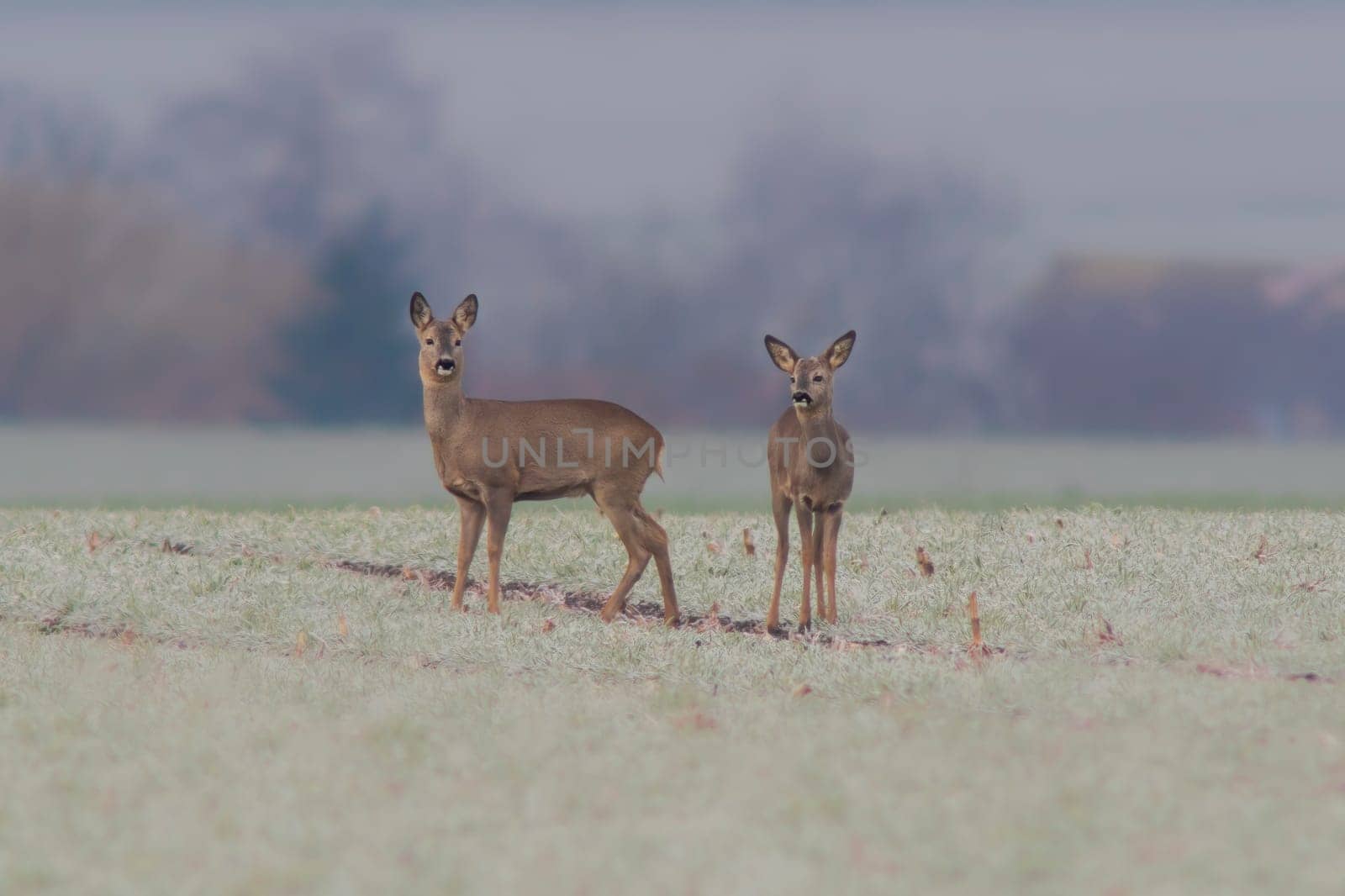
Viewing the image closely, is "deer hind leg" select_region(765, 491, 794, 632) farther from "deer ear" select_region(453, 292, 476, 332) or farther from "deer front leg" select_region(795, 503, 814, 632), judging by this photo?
"deer ear" select_region(453, 292, 476, 332)

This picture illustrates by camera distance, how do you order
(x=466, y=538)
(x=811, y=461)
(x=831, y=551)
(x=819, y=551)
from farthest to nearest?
(x=466, y=538), (x=819, y=551), (x=831, y=551), (x=811, y=461)

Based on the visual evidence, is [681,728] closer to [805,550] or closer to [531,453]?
[805,550]

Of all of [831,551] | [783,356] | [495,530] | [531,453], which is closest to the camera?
[783,356]

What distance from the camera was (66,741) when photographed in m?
7.30

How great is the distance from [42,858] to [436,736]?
2.10m

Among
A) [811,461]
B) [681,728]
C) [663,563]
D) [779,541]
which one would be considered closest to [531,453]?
[663,563]

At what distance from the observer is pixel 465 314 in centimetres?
1130

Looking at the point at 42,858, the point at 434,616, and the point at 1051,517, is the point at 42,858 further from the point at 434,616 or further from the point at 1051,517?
the point at 1051,517

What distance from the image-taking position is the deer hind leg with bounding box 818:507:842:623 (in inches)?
423

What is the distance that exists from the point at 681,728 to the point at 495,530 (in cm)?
421

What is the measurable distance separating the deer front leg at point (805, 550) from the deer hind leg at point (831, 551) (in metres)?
0.14

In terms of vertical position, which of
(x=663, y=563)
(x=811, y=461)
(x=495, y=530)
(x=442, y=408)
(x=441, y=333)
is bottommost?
(x=663, y=563)

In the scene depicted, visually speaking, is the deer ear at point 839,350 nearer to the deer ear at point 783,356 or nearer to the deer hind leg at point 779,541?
the deer ear at point 783,356

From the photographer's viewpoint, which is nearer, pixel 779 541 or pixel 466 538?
pixel 779 541
